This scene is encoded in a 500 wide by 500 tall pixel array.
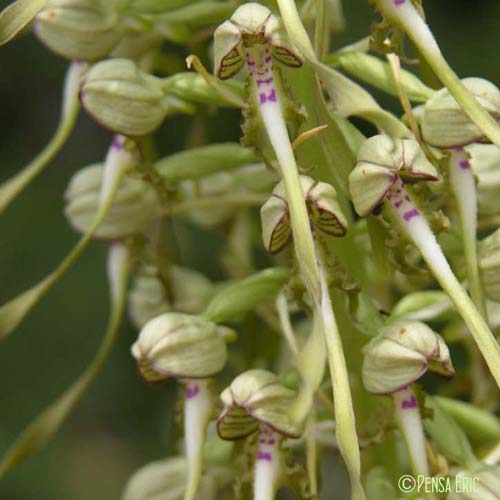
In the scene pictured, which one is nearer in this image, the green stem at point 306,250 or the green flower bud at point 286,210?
the green stem at point 306,250

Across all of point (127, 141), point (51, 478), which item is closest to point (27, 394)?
point (51, 478)

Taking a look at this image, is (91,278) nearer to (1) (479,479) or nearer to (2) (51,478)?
(2) (51,478)

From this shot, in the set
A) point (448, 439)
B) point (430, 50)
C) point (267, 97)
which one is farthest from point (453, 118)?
point (448, 439)

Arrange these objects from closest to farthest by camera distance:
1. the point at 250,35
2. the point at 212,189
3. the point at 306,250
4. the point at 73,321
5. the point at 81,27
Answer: the point at 306,250 < the point at 250,35 < the point at 81,27 < the point at 212,189 < the point at 73,321

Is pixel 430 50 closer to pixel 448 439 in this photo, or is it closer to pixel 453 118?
pixel 453 118

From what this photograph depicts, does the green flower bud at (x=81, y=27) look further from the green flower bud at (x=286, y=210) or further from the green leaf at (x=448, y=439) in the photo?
the green leaf at (x=448, y=439)

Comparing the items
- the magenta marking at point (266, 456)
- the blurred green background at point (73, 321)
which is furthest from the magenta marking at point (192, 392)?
the blurred green background at point (73, 321)

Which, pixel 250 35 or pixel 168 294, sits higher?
pixel 250 35
